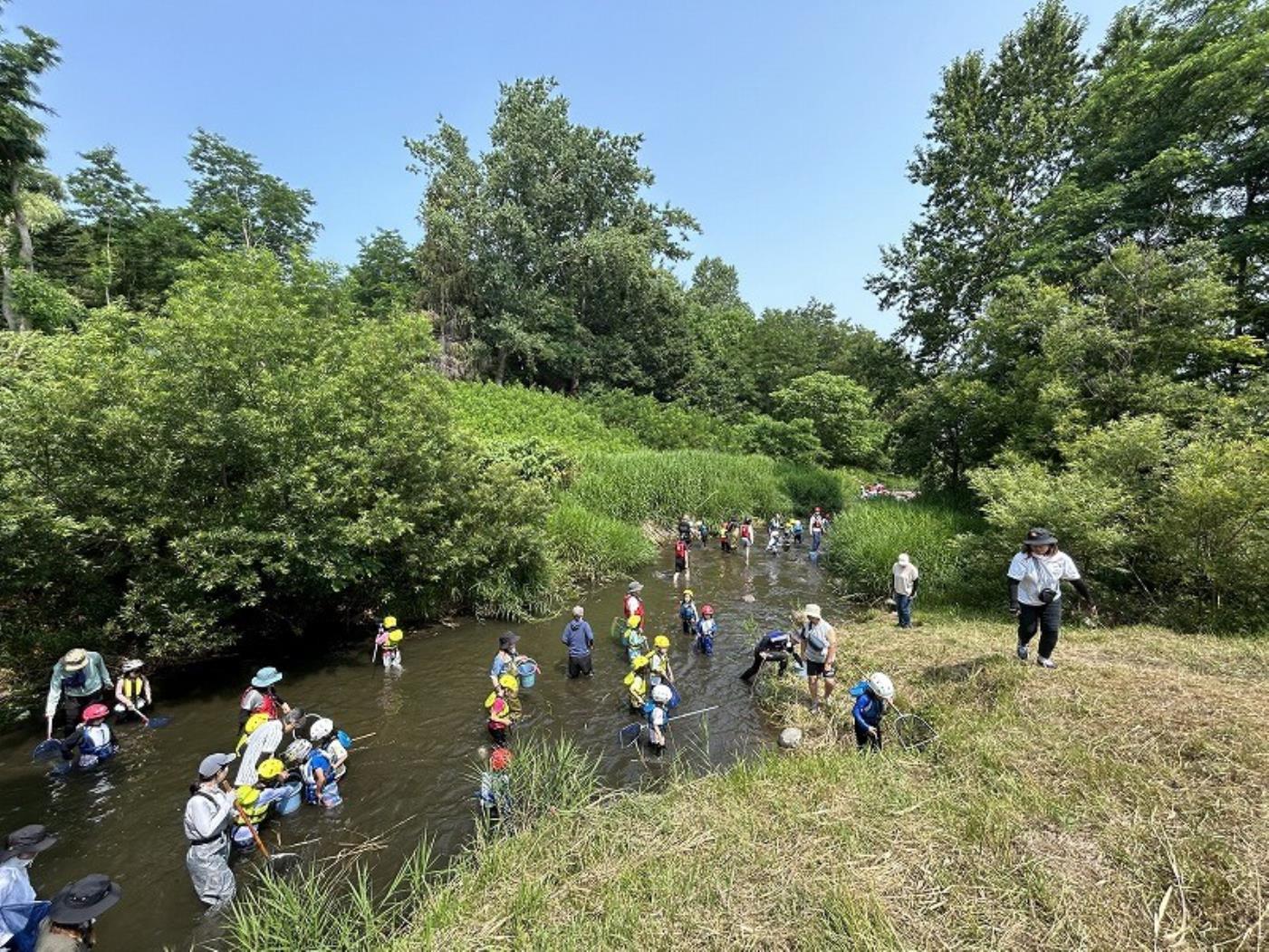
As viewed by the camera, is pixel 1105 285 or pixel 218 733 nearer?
pixel 218 733

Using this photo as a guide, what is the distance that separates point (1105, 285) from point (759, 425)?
25.4 m

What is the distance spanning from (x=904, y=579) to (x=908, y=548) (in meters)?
3.88

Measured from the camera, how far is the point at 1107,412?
15.1 m

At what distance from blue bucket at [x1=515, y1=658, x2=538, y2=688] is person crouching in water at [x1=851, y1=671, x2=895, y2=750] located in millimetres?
6022

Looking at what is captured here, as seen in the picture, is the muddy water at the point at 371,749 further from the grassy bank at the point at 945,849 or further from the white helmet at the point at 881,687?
the white helmet at the point at 881,687

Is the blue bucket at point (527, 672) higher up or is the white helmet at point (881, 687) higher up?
the white helmet at point (881, 687)

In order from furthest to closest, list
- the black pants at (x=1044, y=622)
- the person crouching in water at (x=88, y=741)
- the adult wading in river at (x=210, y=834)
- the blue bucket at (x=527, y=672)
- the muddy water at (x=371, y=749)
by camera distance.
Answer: the blue bucket at (x=527, y=672)
the person crouching in water at (x=88, y=741)
the black pants at (x=1044, y=622)
the muddy water at (x=371, y=749)
the adult wading in river at (x=210, y=834)

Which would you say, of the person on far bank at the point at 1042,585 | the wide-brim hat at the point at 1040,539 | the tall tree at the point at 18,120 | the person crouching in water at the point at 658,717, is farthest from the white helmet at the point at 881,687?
the tall tree at the point at 18,120

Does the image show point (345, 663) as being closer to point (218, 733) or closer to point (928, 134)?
point (218, 733)

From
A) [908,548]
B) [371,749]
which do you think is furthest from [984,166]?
[371,749]

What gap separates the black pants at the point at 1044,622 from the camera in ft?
25.9

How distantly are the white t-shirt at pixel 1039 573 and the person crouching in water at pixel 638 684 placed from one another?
6162mm

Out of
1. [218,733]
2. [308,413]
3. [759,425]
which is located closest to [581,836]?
[218,733]

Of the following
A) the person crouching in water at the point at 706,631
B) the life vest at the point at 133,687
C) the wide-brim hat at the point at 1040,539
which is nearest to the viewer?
the wide-brim hat at the point at 1040,539
